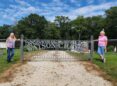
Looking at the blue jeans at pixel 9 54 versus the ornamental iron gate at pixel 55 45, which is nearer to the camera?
the blue jeans at pixel 9 54

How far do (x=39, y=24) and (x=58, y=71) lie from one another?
298 feet

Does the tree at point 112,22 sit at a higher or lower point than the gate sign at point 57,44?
higher

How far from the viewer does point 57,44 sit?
20.2 m

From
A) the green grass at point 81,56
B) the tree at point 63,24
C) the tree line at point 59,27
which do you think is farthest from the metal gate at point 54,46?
the tree at point 63,24

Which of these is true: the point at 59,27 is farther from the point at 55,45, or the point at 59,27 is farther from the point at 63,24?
the point at 55,45

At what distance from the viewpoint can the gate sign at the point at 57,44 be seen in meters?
20.0

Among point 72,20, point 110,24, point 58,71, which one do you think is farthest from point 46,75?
point 72,20

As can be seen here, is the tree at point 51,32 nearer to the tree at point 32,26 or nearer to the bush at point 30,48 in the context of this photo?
the tree at point 32,26

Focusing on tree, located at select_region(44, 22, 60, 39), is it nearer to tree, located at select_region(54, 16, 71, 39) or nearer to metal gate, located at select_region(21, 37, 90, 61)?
tree, located at select_region(54, 16, 71, 39)

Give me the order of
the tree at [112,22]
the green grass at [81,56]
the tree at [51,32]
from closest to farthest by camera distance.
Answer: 1. the green grass at [81,56]
2. the tree at [112,22]
3. the tree at [51,32]

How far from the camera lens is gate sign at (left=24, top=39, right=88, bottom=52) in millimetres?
20047

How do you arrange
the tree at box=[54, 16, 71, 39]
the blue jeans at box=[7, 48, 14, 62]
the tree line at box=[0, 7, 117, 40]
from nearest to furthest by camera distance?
the blue jeans at box=[7, 48, 14, 62] → the tree line at box=[0, 7, 117, 40] → the tree at box=[54, 16, 71, 39]

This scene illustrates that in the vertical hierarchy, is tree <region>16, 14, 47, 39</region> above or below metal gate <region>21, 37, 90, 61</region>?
above

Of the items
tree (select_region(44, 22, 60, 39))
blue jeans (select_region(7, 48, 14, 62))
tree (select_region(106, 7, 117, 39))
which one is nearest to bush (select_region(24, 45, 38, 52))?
blue jeans (select_region(7, 48, 14, 62))
